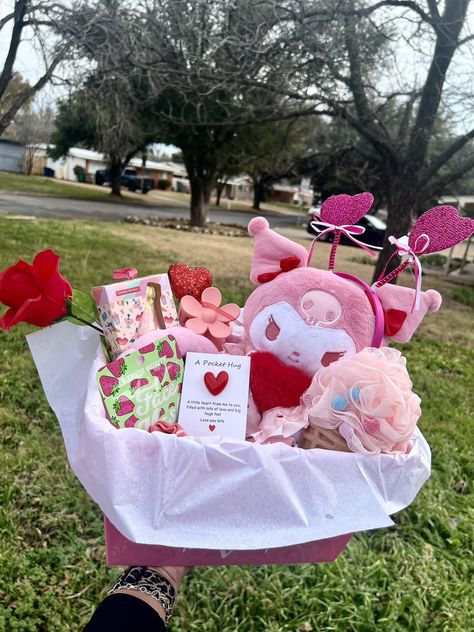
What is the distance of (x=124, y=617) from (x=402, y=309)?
1016mm

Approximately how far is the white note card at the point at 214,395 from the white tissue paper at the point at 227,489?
238 millimetres

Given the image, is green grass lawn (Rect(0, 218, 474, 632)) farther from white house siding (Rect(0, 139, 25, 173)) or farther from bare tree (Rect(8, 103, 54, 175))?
A: white house siding (Rect(0, 139, 25, 173))

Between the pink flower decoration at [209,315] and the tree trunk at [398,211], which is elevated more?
the tree trunk at [398,211]

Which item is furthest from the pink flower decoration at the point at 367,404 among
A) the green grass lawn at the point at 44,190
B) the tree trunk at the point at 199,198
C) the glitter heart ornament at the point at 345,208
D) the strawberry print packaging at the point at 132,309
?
the green grass lawn at the point at 44,190

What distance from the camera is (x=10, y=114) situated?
629 centimetres

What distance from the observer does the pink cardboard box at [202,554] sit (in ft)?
3.99

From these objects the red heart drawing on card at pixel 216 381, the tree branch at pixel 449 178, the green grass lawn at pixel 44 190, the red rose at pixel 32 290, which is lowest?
the green grass lawn at pixel 44 190

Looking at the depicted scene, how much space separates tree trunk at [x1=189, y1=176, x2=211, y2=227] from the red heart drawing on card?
13.8m

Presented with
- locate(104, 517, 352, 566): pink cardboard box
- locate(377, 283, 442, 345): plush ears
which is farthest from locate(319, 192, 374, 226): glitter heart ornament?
locate(104, 517, 352, 566): pink cardboard box

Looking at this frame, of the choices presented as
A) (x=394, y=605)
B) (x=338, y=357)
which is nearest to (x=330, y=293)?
(x=338, y=357)

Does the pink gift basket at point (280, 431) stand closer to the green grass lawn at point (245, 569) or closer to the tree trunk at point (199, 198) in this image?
the green grass lawn at point (245, 569)

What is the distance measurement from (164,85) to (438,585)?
16.8ft

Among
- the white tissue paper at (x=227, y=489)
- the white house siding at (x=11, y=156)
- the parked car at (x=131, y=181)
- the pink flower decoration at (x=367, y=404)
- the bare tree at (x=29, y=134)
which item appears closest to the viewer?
the white tissue paper at (x=227, y=489)

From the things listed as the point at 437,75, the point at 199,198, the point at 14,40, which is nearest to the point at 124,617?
the point at 437,75
